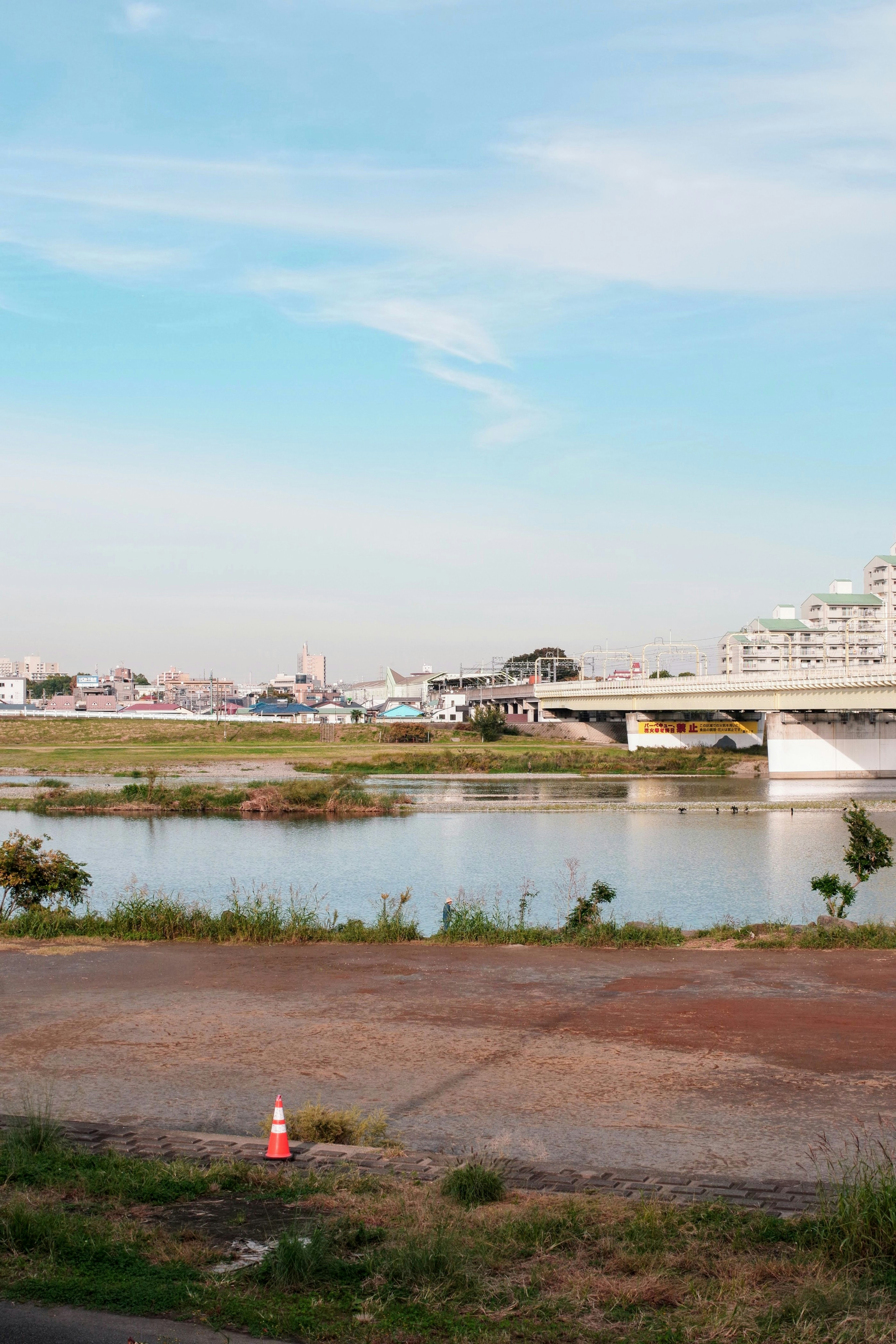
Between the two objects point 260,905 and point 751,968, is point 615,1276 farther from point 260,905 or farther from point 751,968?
point 260,905

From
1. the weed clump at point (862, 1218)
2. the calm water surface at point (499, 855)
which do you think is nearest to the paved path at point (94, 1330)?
the weed clump at point (862, 1218)

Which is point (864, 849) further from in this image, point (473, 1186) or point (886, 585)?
point (886, 585)

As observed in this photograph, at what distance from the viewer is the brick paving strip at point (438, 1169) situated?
26.4ft

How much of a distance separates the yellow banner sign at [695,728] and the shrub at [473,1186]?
308ft

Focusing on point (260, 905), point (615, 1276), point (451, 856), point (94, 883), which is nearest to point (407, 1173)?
point (615, 1276)

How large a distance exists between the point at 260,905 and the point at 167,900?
1.70 m

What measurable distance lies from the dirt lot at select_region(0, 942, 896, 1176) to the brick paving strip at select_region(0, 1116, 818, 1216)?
0.41 metres

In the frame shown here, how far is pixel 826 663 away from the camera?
164 m

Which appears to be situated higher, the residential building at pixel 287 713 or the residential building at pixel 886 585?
the residential building at pixel 886 585

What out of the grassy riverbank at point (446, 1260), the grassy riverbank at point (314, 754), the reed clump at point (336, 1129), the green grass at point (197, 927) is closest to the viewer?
the grassy riverbank at point (446, 1260)

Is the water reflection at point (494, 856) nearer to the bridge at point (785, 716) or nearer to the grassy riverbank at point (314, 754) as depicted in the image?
the bridge at point (785, 716)

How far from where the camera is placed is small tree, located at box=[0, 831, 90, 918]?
22.2 m

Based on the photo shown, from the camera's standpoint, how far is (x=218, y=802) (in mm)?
59031

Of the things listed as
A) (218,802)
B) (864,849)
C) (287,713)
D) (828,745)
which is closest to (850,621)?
(287,713)
